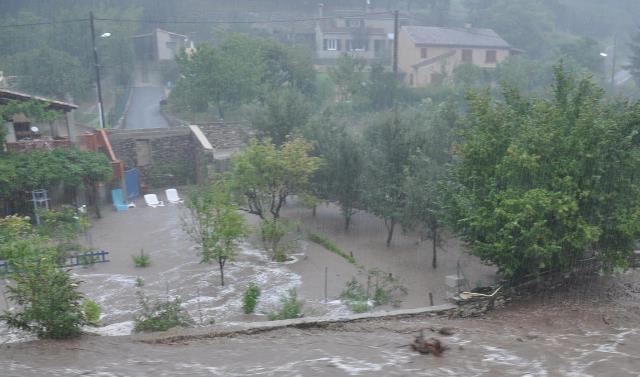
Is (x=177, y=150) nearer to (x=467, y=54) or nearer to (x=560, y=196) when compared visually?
(x=560, y=196)

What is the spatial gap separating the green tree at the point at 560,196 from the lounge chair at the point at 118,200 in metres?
15.2

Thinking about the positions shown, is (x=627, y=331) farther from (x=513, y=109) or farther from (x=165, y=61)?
(x=165, y=61)

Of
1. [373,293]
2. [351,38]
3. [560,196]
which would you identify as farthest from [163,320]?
[351,38]

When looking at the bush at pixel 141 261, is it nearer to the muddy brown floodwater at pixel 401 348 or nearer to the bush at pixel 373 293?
the muddy brown floodwater at pixel 401 348

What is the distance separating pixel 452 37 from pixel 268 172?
30403 mm

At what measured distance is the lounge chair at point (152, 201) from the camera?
75.5ft

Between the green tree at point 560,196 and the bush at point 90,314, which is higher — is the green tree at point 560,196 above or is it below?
above

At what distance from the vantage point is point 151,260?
1612 centimetres

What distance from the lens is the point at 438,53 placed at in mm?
43375

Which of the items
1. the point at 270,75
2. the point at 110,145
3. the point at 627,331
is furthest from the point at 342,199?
the point at 270,75

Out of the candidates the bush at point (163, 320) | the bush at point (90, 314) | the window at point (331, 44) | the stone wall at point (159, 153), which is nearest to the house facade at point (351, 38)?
the window at point (331, 44)

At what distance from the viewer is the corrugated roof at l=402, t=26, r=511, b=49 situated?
43.0 metres

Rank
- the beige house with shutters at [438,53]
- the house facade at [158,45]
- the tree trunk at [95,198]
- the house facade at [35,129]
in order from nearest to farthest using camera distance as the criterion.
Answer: the house facade at [35,129], the tree trunk at [95,198], the beige house with shutters at [438,53], the house facade at [158,45]

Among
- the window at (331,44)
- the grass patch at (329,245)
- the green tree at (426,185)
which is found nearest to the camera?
the green tree at (426,185)
